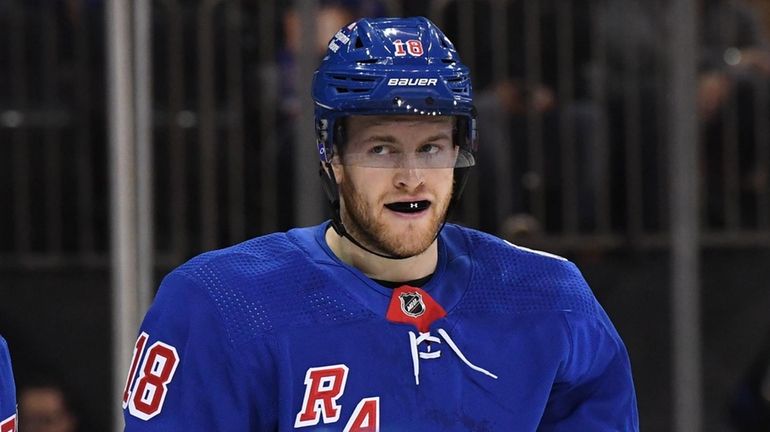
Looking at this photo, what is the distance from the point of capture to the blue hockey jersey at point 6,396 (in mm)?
2416

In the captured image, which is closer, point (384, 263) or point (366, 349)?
point (366, 349)

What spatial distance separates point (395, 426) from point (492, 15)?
2.49m

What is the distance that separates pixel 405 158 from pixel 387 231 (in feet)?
0.38

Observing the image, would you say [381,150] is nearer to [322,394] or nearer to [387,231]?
[387,231]

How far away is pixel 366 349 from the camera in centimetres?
233

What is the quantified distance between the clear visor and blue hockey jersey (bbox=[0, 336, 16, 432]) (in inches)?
24.1

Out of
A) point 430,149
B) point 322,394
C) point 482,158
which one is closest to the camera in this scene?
point 322,394

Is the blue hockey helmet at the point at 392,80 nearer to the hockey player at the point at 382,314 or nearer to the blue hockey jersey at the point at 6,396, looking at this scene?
the hockey player at the point at 382,314

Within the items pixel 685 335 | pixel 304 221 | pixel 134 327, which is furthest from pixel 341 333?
pixel 685 335

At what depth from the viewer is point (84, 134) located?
15.2ft

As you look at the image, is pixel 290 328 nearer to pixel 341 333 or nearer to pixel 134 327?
pixel 341 333

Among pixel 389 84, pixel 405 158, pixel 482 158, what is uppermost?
pixel 389 84

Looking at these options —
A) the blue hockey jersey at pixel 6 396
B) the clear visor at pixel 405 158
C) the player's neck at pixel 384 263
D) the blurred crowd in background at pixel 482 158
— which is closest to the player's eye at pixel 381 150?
the clear visor at pixel 405 158

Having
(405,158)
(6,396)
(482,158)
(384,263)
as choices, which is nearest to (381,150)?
(405,158)
